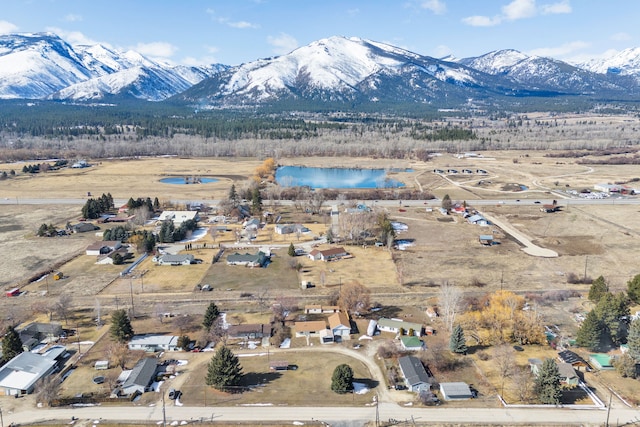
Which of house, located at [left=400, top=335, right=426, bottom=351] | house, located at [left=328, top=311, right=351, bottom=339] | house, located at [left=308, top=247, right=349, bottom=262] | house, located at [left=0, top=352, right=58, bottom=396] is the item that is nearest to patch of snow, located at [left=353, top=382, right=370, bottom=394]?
house, located at [left=400, top=335, right=426, bottom=351]

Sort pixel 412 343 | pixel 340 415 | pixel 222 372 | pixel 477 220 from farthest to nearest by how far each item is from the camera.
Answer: pixel 477 220 → pixel 412 343 → pixel 222 372 → pixel 340 415

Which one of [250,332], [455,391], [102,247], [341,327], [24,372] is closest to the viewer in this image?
[455,391]

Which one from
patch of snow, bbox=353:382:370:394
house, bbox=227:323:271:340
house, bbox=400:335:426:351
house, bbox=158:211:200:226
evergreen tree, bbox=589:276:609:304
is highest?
house, bbox=158:211:200:226

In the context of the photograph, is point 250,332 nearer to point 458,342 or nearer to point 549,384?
point 458,342

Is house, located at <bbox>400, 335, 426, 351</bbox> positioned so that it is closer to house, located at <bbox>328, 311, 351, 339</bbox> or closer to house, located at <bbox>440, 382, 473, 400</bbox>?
house, located at <bbox>328, 311, 351, 339</bbox>

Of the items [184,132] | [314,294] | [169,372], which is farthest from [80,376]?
[184,132]

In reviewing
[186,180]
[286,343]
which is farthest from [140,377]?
[186,180]
